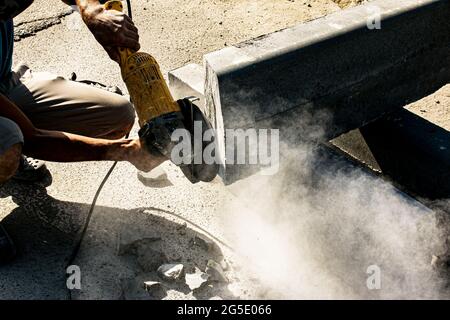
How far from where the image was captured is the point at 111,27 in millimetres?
2766

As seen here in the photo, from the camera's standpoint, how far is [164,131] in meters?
2.69

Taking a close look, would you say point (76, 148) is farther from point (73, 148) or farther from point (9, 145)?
point (9, 145)

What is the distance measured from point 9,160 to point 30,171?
73 cm

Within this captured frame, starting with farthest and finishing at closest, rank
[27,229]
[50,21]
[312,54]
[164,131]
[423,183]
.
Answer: [50,21], [423,183], [27,229], [312,54], [164,131]

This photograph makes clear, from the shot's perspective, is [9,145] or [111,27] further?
[111,27]

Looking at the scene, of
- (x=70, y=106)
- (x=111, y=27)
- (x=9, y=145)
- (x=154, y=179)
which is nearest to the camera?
(x=9, y=145)

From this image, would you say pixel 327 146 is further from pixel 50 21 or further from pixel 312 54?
pixel 50 21

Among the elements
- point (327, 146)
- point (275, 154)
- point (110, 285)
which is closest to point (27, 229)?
point (110, 285)

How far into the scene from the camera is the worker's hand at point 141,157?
Answer: 2.82 metres

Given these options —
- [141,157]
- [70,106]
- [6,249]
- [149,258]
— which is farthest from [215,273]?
[70,106]

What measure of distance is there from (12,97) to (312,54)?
1713mm

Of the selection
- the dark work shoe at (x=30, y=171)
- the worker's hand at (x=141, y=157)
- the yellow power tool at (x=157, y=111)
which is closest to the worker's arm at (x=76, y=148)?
the worker's hand at (x=141, y=157)

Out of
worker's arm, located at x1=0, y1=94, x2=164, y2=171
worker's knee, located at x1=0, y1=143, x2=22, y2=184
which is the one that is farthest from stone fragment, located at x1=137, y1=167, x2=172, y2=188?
worker's knee, located at x1=0, y1=143, x2=22, y2=184

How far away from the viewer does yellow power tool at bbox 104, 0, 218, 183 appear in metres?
2.70
